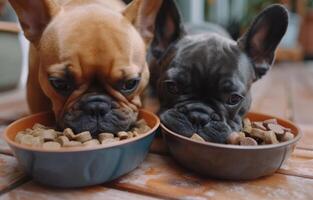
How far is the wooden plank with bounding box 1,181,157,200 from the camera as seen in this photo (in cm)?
72

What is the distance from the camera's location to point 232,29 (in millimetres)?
3129

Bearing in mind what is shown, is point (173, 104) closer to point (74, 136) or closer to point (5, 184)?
point (74, 136)

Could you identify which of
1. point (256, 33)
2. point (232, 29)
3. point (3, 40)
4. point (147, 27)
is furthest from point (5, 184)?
point (232, 29)

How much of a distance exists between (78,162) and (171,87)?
0.40 metres

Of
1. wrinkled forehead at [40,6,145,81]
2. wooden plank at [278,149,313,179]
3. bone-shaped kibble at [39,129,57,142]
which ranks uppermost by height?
wrinkled forehead at [40,6,145,81]

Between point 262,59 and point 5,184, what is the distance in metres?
0.80

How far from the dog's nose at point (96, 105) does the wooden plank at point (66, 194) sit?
0.19 m

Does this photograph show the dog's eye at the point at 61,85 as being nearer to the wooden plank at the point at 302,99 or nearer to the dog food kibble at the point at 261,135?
the dog food kibble at the point at 261,135

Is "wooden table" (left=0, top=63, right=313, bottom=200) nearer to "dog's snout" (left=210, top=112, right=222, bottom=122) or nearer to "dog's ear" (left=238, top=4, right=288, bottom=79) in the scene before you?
"dog's snout" (left=210, top=112, right=222, bottom=122)

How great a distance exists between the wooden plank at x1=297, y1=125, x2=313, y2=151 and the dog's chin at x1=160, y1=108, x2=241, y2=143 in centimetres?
27

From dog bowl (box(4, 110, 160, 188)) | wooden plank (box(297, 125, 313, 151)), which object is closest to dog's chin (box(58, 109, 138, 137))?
dog bowl (box(4, 110, 160, 188))

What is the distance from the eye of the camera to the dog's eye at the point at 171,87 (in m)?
0.98

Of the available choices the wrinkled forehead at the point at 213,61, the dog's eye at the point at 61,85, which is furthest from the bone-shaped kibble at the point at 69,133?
the wrinkled forehead at the point at 213,61

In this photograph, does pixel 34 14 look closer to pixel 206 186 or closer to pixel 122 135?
pixel 122 135
